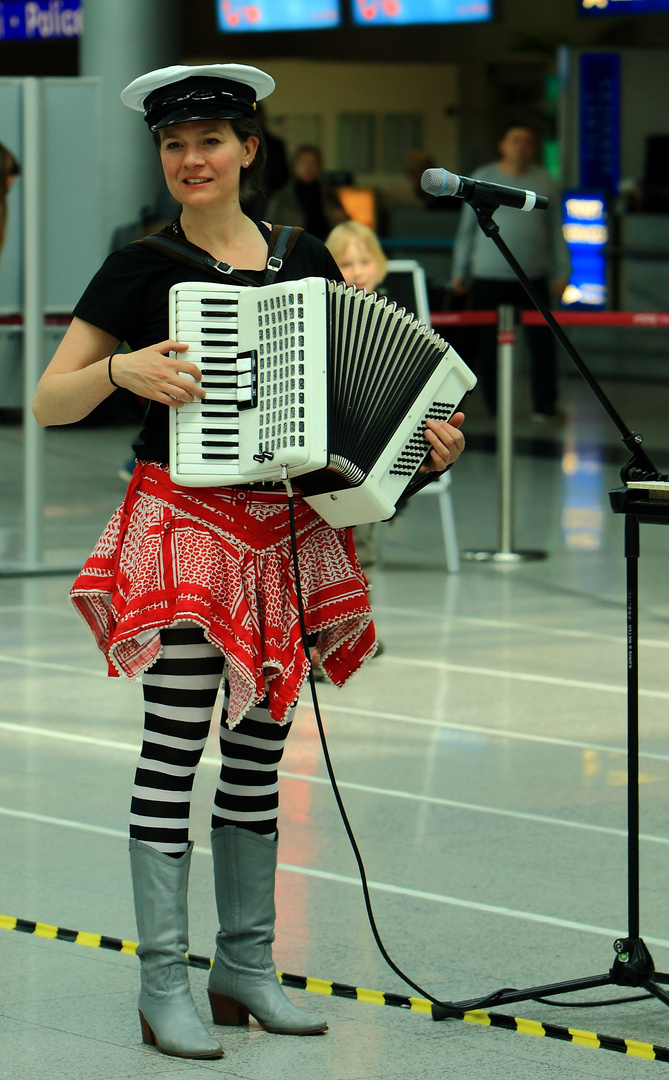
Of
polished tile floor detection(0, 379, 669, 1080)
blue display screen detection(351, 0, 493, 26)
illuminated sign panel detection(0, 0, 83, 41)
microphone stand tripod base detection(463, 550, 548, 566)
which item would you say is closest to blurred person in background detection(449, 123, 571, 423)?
blue display screen detection(351, 0, 493, 26)

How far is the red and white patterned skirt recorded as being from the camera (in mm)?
2893

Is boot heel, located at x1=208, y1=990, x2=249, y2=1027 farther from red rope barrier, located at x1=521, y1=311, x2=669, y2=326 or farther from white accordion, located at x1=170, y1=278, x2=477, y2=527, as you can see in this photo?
red rope barrier, located at x1=521, y1=311, x2=669, y2=326

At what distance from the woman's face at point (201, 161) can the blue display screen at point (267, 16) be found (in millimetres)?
14360

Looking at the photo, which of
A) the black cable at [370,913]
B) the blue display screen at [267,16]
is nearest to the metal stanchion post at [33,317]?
the black cable at [370,913]

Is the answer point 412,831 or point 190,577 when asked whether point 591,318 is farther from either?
point 190,577

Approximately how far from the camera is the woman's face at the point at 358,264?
6078 mm

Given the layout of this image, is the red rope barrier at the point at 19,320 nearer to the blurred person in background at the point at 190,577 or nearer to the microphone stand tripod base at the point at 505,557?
the microphone stand tripod base at the point at 505,557

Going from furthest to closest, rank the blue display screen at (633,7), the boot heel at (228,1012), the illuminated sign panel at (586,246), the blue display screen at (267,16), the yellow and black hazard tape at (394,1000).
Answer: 1. the illuminated sign panel at (586,246)
2. the blue display screen at (267,16)
3. the blue display screen at (633,7)
4. the boot heel at (228,1012)
5. the yellow and black hazard tape at (394,1000)

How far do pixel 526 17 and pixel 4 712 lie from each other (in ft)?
62.9

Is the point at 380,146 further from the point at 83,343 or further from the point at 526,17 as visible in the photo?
the point at 83,343

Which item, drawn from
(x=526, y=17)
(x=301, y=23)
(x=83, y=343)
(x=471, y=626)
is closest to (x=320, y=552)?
(x=83, y=343)

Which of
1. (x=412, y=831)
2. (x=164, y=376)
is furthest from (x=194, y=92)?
(x=412, y=831)

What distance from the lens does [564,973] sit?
11.1 feet

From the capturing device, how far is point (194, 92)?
9.61 feet
